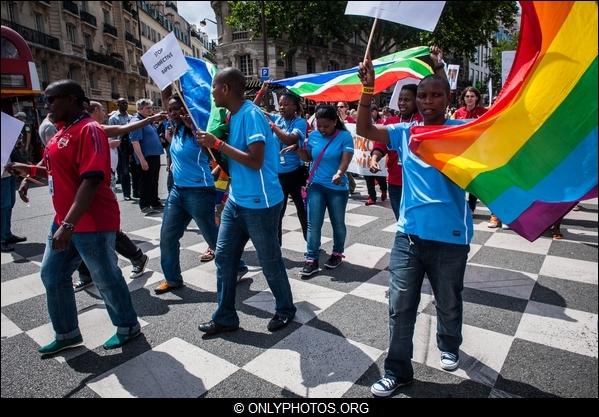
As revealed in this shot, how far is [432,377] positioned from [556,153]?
5.04ft

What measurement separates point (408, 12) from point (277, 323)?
7.77 ft

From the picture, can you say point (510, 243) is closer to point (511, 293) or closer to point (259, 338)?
point (511, 293)

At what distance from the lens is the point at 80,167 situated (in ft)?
8.52

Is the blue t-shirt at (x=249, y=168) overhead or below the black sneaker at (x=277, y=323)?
overhead

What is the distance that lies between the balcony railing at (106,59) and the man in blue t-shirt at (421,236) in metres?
6.31

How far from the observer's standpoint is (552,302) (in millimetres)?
3701

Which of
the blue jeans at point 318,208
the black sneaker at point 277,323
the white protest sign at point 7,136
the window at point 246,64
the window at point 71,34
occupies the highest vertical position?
the window at point 246,64

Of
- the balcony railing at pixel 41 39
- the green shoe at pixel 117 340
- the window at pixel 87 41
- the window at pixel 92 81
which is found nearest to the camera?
the green shoe at pixel 117 340

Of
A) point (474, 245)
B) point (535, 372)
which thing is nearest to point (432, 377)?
point (535, 372)

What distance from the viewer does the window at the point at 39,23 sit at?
7.56m

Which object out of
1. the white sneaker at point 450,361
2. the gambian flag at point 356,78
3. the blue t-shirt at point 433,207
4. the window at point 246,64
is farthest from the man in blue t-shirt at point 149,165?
the window at point 246,64

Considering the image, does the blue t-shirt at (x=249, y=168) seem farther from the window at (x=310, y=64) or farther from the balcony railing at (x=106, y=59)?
the window at (x=310, y=64)

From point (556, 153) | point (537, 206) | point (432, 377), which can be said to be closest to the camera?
point (556, 153)

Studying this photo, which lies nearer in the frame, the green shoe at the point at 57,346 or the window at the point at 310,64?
the green shoe at the point at 57,346
